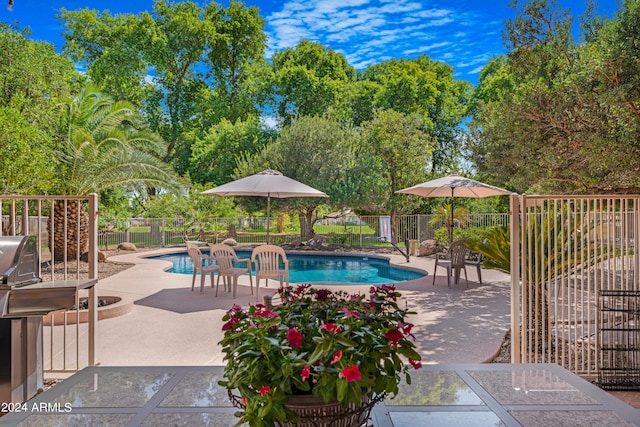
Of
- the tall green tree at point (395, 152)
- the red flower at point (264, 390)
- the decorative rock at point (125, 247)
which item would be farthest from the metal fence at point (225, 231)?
the red flower at point (264, 390)

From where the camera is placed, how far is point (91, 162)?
1171 cm

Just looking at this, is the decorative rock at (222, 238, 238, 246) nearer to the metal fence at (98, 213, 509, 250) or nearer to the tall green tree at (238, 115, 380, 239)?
the metal fence at (98, 213, 509, 250)

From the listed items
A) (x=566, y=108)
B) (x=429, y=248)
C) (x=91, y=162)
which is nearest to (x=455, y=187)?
(x=566, y=108)

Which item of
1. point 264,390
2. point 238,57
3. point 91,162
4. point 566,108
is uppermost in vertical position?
point 238,57

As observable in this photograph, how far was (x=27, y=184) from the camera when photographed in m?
8.05

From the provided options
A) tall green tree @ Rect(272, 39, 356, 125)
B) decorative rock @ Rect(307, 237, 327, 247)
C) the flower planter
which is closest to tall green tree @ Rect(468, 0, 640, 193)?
the flower planter

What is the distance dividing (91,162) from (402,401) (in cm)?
1200

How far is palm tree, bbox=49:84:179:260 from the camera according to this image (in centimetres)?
1159

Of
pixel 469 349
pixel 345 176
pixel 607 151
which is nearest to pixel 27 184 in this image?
pixel 469 349

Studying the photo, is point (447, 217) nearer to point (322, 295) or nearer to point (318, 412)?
point (322, 295)

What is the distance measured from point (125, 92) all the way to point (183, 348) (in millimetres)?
25380

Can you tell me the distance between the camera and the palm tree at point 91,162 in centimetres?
1159

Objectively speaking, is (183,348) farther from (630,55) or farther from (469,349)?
(630,55)

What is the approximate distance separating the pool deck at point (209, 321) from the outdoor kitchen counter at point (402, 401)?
5.95 feet
